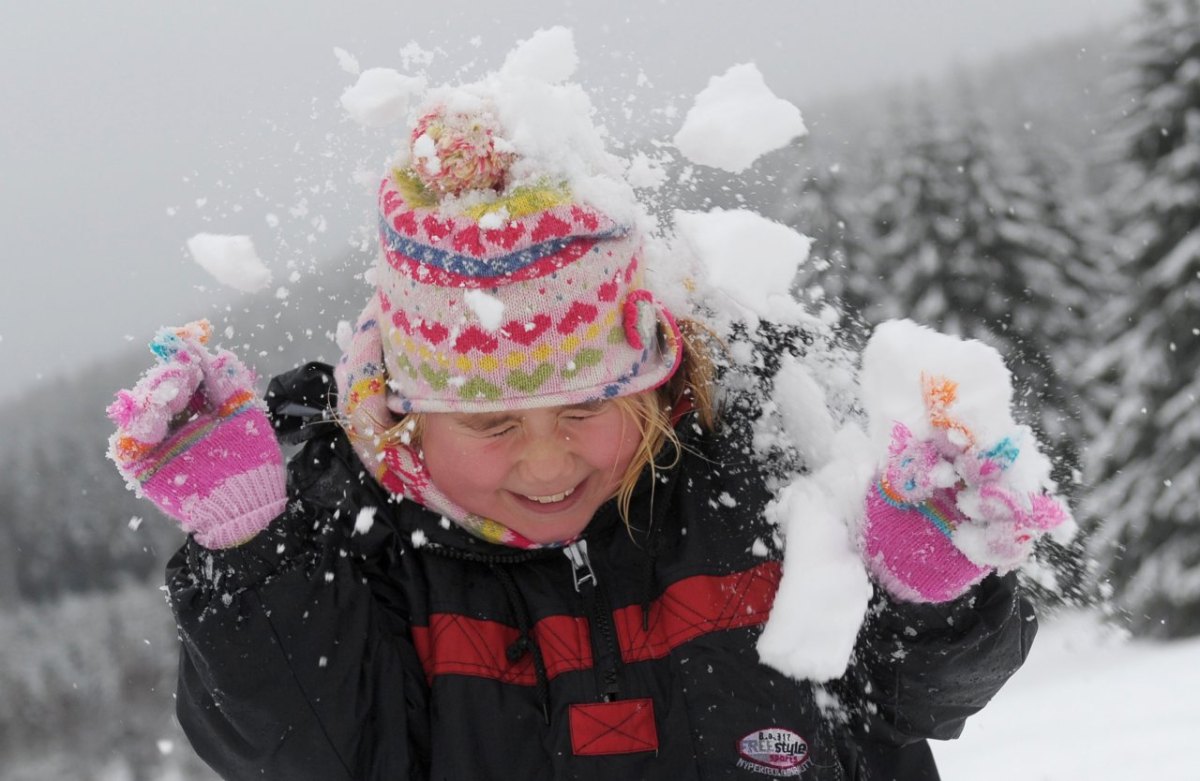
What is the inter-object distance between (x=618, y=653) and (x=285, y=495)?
781mm

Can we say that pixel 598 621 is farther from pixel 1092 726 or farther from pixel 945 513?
pixel 1092 726

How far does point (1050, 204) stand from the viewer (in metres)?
16.1

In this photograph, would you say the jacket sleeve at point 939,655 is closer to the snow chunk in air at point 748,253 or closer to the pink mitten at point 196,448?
the snow chunk in air at point 748,253

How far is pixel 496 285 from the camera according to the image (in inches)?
78.7

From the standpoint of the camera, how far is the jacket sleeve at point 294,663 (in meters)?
A: 2.00

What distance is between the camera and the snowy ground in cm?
435

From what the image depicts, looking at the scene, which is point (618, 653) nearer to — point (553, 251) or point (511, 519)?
point (511, 519)

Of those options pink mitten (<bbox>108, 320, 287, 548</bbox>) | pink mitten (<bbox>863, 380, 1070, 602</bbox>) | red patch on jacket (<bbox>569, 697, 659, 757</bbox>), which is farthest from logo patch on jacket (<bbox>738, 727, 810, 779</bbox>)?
pink mitten (<bbox>108, 320, 287, 548</bbox>)

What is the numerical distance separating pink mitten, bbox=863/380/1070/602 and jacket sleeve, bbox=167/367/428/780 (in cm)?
103

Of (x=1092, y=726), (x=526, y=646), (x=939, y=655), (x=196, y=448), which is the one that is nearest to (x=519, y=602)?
(x=526, y=646)

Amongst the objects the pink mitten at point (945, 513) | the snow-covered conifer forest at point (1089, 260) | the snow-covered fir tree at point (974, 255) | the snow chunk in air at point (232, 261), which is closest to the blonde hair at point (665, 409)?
the pink mitten at point (945, 513)

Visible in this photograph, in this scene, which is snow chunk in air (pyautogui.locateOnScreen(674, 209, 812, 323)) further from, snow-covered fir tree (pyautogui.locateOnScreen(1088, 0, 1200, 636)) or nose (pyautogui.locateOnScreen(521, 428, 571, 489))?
snow-covered fir tree (pyautogui.locateOnScreen(1088, 0, 1200, 636))

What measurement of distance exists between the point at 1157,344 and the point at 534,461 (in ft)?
49.0

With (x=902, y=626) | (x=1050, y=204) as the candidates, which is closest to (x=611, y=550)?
(x=902, y=626)
